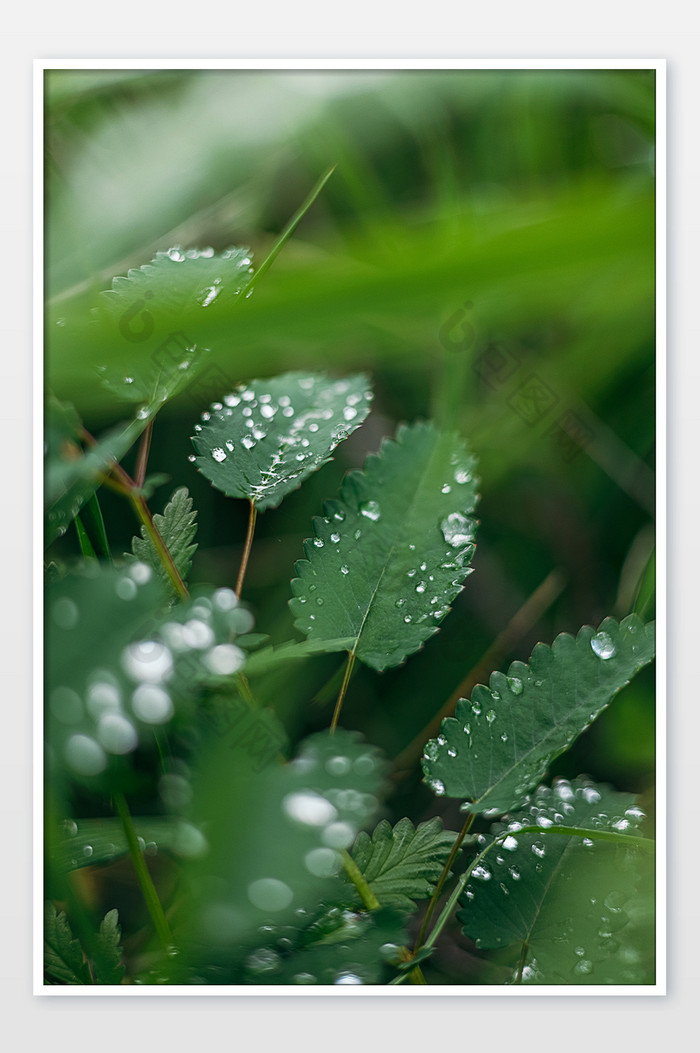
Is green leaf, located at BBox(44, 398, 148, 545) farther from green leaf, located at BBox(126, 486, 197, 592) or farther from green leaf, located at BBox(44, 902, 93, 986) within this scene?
green leaf, located at BBox(44, 902, 93, 986)

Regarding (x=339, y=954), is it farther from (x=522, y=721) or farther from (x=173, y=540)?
(x=173, y=540)

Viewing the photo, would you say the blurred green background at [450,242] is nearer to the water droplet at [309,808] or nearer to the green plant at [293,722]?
the green plant at [293,722]

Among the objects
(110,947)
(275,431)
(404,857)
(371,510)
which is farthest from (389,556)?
(110,947)

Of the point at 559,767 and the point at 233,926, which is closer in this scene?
the point at 233,926

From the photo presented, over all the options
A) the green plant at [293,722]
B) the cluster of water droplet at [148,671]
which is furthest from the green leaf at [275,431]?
the cluster of water droplet at [148,671]

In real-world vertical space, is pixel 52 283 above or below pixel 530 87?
below

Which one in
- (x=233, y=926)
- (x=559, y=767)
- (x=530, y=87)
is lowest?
(x=233, y=926)
